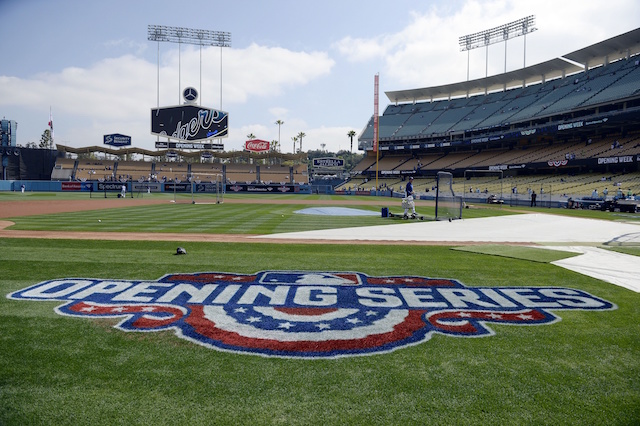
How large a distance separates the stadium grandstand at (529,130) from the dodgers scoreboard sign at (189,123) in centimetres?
2929

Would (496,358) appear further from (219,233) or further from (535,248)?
(219,233)

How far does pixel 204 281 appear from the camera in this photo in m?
6.92

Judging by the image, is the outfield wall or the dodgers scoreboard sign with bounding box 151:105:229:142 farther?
the dodgers scoreboard sign with bounding box 151:105:229:142

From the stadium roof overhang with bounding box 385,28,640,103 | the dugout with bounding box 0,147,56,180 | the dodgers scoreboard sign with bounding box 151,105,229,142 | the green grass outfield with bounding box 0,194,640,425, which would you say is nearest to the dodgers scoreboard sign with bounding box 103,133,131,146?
the dugout with bounding box 0,147,56,180

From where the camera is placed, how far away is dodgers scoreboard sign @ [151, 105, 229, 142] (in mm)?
65188

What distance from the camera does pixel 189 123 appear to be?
6600 cm

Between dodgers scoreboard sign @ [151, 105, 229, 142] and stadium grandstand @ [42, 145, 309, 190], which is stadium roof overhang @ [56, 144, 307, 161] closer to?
stadium grandstand @ [42, 145, 309, 190]

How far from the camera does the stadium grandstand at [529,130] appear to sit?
44.7m

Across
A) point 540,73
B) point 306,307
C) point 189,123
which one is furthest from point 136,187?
point 540,73

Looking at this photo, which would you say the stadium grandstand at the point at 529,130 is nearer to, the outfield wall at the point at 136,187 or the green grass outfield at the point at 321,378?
the outfield wall at the point at 136,187

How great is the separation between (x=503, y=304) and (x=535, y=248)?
6.49 meters

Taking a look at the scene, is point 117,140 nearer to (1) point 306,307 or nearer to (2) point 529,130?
(2) point 529,130

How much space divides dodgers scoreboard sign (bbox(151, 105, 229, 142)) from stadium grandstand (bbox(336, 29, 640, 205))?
2929cm

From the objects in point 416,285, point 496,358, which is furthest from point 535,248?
point 496,358
